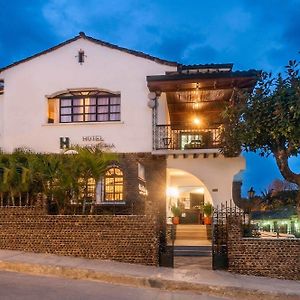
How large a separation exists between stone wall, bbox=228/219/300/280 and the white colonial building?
16.6ft

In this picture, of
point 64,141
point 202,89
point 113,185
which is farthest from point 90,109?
point 202,89

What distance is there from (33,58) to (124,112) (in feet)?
15.1

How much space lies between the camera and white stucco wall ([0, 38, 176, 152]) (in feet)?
59.9

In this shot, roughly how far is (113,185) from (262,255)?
747 centimetres

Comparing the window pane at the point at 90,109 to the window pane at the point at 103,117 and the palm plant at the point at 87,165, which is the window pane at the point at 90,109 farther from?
the palm plant at the point at 87,165

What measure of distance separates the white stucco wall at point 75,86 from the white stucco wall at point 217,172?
6.78 feet

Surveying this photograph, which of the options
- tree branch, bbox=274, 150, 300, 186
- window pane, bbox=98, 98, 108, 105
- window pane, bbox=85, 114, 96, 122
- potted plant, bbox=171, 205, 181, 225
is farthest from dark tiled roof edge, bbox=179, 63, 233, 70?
potted plant, bbox=171, 205, 181, 225

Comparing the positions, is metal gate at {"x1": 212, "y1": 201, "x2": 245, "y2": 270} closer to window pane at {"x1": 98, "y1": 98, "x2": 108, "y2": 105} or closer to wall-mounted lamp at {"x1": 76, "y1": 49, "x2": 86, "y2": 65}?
window pane at {"x1": 98, "y1": 98, "x2": 108, "y2": 105}

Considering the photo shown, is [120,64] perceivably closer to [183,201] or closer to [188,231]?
[188,231]

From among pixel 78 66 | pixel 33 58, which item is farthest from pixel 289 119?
pixel 33 58

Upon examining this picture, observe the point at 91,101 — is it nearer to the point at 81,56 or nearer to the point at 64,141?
the point at 81,56

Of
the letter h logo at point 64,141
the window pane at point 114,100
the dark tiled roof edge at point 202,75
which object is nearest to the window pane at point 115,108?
the window pane at point 114,100

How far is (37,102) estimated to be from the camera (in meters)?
19.0

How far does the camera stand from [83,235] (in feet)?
44.8
